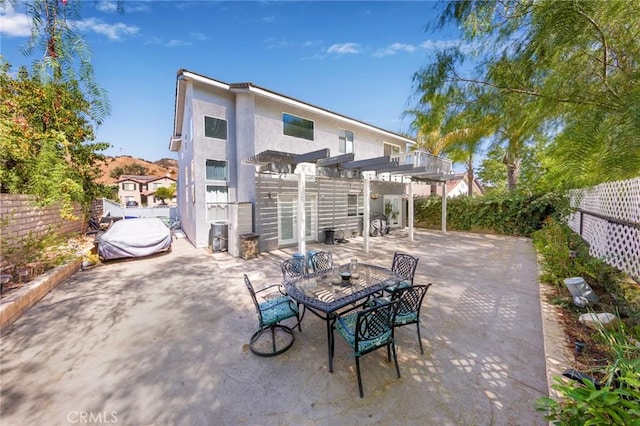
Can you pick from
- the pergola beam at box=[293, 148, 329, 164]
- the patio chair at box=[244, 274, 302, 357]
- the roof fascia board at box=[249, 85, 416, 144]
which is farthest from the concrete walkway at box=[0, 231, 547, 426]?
the roof fascia board at box=[249, 85, 416, 144]

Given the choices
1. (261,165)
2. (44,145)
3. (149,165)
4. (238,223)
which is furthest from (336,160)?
(149,165)

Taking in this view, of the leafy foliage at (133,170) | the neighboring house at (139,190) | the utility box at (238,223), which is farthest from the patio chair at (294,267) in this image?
the leafy foliage at (133,170)

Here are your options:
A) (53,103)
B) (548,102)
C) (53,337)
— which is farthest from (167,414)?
(53,103)

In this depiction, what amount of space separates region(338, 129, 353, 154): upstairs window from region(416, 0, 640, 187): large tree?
893cm

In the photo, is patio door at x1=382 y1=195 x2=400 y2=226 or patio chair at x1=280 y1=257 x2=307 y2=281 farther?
patio door at x1=382 y1=195 x2=400 y2=226

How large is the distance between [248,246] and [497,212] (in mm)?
12389

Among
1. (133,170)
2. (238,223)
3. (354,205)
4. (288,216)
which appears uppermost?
(133,170)

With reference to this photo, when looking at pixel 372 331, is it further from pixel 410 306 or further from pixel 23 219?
pixel 23 219

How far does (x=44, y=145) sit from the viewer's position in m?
7.97

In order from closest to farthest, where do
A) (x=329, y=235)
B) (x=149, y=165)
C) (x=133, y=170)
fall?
1. (x=329, y=235)
2. (x=133, y=170)
3. (x=149, y=165)

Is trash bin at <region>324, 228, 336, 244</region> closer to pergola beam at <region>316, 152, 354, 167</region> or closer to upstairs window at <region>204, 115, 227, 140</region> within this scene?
pergola beam at <region>316, 152, 354, 167</region>

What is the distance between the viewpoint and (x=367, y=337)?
8.68ft

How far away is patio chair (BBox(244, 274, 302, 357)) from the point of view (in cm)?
319

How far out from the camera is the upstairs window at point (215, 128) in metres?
9.10
